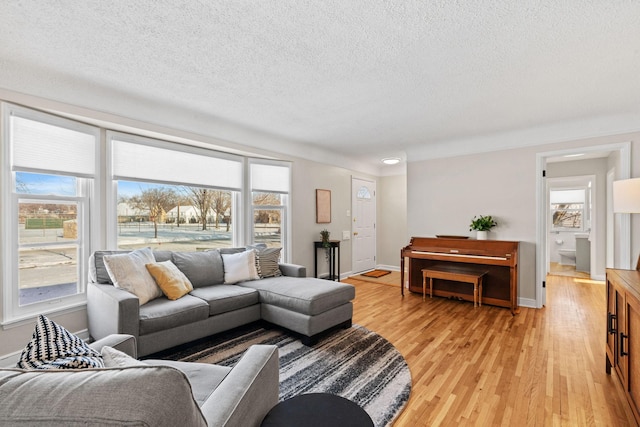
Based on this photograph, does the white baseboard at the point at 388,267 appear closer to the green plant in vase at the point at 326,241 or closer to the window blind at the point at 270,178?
the green plant in vase at the point at 326,241

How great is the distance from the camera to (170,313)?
2.55 m

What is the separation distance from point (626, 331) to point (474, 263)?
255 cm

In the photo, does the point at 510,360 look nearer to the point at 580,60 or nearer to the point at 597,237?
the point at 580,60

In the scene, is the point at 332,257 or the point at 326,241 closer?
the point at 326,241

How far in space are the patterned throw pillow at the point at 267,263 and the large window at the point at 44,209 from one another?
1753 mm

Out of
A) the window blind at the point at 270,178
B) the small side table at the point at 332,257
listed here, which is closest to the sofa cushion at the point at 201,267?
the window blind at the point at 270,178

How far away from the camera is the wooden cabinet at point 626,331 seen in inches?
Answer: 64.8

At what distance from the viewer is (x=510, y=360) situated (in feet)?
8.40

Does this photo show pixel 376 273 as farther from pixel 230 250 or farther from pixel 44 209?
pixel 44 209

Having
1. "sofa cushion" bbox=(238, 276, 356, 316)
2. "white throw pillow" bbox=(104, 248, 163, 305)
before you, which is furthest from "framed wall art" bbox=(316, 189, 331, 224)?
"white throw pillow" bbox=(104, 248, 163, 305)

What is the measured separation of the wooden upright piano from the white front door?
1552 mm

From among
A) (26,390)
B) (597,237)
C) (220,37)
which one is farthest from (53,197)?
(597,237)

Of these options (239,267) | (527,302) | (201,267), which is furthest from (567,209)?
(201,267)

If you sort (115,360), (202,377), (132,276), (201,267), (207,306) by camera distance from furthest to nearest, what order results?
(201,267), (207,306), (132,276), (202,377), (115,360)
